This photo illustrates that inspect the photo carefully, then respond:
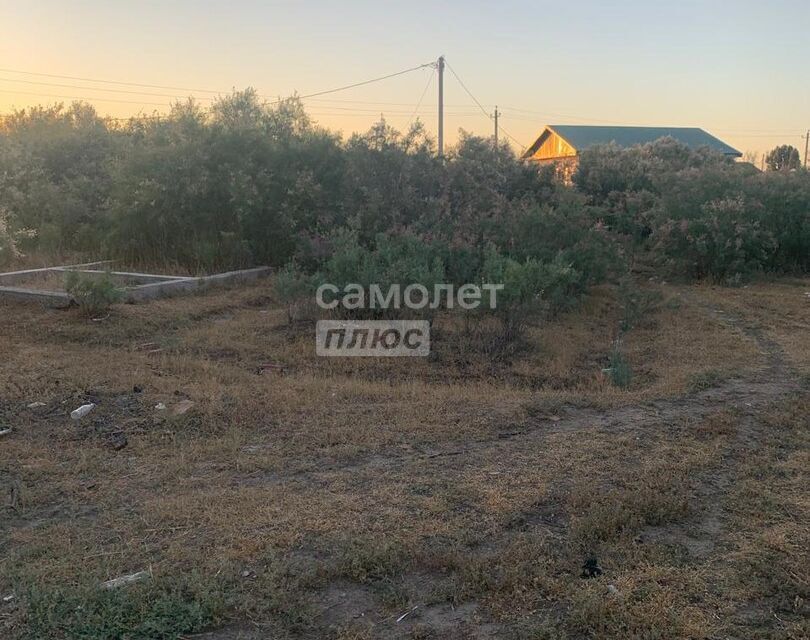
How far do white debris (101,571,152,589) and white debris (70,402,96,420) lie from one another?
2270 millimetres

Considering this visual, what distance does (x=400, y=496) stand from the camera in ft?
11.2

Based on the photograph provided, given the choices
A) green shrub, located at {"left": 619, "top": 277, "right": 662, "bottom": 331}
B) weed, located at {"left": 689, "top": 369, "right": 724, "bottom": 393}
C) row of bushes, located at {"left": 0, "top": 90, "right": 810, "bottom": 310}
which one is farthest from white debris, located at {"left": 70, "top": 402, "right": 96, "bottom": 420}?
green shrub, located at {"left": 619, "top": 277, "right": 662, "bottom": 331}

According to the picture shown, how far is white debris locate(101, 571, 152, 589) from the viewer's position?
2.57m

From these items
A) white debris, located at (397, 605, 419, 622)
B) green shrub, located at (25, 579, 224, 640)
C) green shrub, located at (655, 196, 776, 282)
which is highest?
green shrub, located at (655, 196, 776, 282)

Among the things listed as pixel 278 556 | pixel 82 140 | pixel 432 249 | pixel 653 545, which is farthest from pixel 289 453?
pixel 82 140

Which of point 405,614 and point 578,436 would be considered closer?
point 405,614

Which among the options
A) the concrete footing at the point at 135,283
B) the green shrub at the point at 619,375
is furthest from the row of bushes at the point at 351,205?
the green shrub at the point at 619,375

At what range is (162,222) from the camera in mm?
11750

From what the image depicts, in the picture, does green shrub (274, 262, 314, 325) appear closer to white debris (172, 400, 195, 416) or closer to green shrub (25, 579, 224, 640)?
white debris (172, 400, 195, 416)

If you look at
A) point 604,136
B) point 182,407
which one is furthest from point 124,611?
point 604,136

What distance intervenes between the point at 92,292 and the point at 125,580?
557cm

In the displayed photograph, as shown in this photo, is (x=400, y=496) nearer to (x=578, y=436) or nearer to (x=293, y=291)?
(x=578, y=436)

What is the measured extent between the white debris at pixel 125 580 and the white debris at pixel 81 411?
2.27m

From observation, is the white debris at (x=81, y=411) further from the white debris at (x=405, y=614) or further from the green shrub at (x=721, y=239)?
the green shrub at (x=721, y=239)
